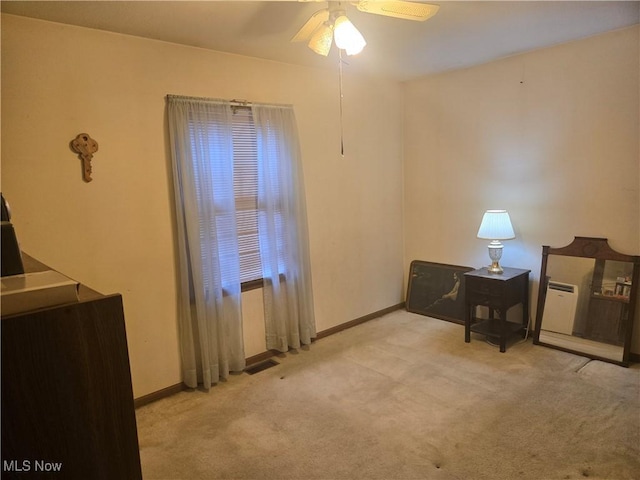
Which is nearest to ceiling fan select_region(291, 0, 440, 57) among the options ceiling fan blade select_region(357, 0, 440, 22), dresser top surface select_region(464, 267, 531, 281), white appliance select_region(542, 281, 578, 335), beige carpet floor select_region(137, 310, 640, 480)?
ceiling fan blade select_region(357, 0, 440, 22)

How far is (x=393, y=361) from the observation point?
340cm

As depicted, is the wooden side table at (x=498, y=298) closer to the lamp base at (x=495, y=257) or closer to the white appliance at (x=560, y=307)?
the lamp base at (x=495, y=257)

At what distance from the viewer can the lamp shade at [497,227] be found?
358 centimetres

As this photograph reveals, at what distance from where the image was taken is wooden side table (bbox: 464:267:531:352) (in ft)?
11.5

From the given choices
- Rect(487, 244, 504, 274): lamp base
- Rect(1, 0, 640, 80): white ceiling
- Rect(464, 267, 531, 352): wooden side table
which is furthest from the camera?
Rect(487, 244, 504, 274): lamp base

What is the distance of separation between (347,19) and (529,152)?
7.68 ft

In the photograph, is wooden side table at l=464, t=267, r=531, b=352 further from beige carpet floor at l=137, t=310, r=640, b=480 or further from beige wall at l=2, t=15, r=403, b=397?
beige wall at l=2, t=15, r=403, b=397

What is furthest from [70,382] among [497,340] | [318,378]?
[497,340]

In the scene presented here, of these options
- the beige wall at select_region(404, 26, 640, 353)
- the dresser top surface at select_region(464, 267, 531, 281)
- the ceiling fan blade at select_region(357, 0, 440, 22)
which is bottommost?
the dresser top surface at select_region(464, 267, 531, 281)

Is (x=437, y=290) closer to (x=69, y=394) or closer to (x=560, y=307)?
(x=560, y=307)

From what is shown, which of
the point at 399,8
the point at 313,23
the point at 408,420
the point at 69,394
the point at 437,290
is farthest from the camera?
the point at 437,290

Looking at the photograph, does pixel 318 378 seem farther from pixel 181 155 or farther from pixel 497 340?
pixel 181 155

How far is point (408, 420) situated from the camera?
8.39 ft

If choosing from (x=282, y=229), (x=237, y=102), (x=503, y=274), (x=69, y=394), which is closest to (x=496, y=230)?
(x=503, y=274)
